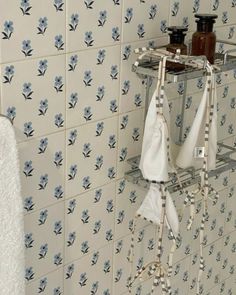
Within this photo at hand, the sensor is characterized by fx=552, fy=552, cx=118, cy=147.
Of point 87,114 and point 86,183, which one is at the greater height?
point 87,114

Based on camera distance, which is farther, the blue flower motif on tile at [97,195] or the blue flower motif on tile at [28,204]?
the blue flower motif on tile at [97,195]

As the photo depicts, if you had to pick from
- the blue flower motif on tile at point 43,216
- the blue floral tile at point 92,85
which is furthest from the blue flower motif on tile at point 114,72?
the blue flower motif on tile at point 43,216

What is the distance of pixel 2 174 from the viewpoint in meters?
0.86

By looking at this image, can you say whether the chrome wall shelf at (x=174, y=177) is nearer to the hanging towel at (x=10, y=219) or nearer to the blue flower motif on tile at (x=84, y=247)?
the blue flower motif on tile at (x=84, y=247)

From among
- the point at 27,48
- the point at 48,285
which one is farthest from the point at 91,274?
the point at 27,48

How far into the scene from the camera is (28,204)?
1.05 metres

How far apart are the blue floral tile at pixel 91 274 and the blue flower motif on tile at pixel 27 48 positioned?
473mm

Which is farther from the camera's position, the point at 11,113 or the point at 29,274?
the point at 29,274

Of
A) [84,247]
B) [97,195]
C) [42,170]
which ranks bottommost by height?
[84,247]

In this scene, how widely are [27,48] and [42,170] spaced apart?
0.24m

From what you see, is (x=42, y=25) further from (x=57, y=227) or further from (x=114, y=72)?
(x=57, y=227)

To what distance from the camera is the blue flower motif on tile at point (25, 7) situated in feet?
3.00

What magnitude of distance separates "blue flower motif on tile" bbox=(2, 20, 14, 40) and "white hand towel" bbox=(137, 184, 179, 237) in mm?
449

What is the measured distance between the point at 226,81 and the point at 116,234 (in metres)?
0.51
